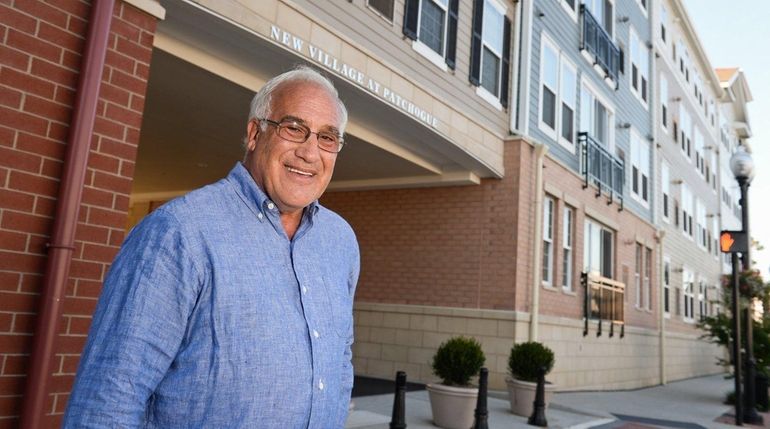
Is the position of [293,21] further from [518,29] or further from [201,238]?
[518,29]

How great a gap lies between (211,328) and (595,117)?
52.1 feet

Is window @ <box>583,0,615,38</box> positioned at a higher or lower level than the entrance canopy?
higher

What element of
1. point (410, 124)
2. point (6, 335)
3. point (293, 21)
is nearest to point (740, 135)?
point (410, 124)

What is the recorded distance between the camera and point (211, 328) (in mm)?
1602

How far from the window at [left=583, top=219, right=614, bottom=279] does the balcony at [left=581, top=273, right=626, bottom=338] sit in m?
0.35

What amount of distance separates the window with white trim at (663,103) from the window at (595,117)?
6301 millimetres

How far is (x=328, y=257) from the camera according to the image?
208 centimetres

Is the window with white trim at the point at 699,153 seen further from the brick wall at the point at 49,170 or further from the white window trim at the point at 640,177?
the brick wall at the point at 49,170

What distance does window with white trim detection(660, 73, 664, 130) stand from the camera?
22094mm

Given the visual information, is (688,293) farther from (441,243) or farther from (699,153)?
(441,243)

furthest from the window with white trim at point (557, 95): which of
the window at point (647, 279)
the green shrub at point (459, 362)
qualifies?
the green shrub at point (459, 362)

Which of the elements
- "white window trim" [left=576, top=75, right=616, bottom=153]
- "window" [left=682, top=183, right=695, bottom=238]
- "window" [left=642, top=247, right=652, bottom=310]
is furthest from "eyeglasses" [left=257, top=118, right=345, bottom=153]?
"window" [left=682, top=183, right=695, bottom=238]

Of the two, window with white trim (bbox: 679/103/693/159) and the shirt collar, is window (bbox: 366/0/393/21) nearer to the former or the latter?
the shirt collar

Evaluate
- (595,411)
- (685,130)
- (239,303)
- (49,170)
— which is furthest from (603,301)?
(239,303)
